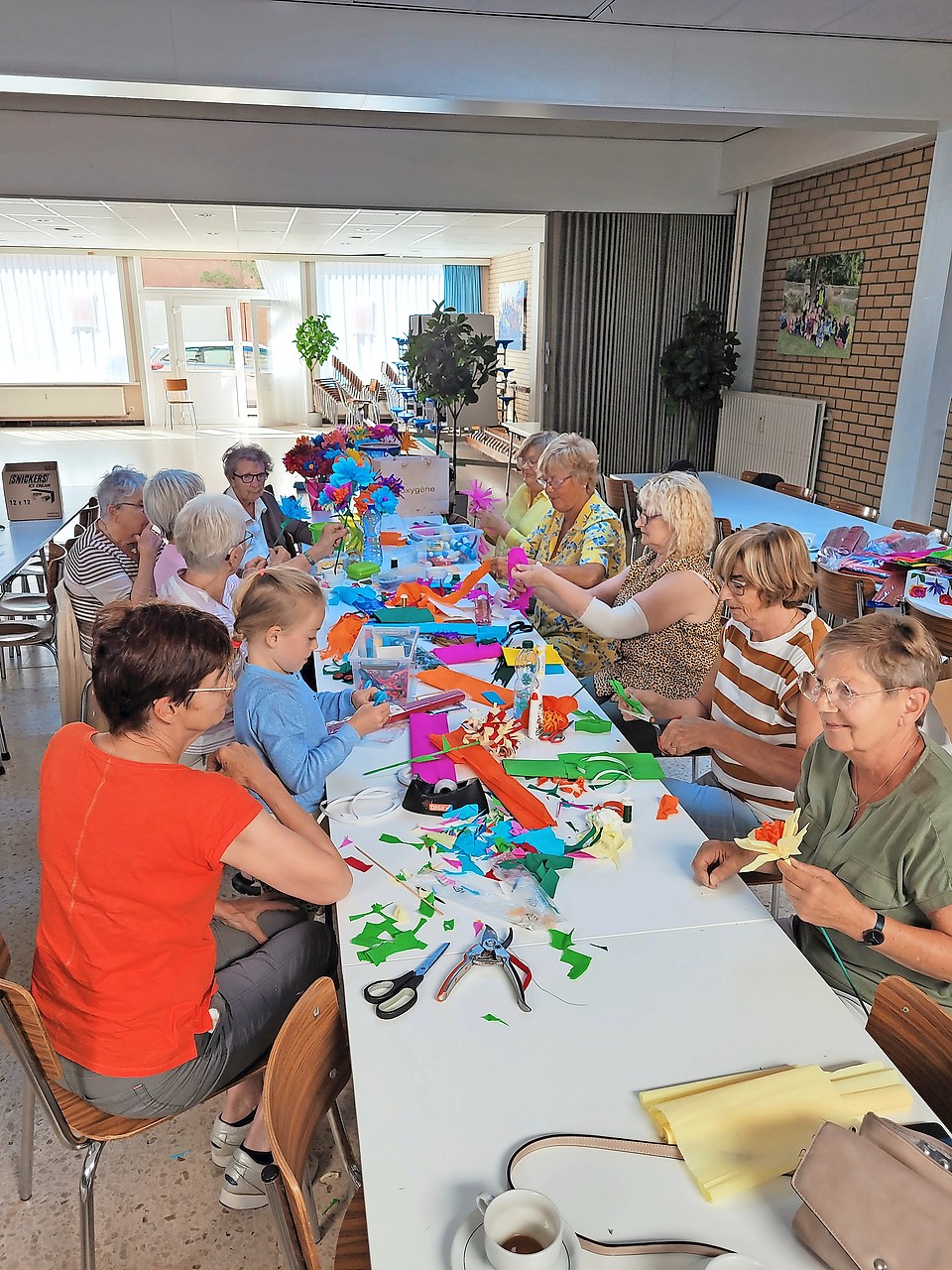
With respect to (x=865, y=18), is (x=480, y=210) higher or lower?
lower

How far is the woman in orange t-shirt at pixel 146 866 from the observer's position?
1.48 metres

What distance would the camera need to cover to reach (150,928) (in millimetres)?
1519

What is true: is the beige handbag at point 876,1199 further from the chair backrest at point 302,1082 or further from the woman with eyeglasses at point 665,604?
the woman with eyeglasses at point 665,604

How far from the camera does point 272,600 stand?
214 centimetres

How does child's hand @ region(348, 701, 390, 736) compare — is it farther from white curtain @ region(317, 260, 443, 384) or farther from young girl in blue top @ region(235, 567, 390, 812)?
white curtain @ region(317, 260, 443, 384)

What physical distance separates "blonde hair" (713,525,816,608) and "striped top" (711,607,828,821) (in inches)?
4.6

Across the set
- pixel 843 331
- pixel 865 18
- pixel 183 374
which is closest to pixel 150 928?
pixel 865 18

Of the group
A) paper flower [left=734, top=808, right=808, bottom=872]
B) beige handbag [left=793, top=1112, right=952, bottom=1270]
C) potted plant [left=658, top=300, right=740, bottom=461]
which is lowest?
beige handbag [left=793, top=1112, right=952, bottom=1270]

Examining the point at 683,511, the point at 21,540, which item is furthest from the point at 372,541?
the point at 21,540

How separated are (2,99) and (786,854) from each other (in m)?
8.39

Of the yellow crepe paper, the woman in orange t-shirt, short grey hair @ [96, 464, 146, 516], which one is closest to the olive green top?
the yellow crepe paper

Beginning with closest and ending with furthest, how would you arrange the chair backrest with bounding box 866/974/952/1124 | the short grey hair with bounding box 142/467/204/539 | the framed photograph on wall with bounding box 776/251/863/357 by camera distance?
the chair backrest with bounding box 866/974/952/1124 → the short grey hair with bounding box 142/467/204/539 → the framed photograph on wall with bounding box 776/251/863/357

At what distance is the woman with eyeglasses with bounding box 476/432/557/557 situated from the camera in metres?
4.46

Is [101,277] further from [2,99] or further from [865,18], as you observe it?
[865,18]
